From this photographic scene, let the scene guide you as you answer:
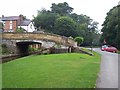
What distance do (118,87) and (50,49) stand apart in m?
28.8

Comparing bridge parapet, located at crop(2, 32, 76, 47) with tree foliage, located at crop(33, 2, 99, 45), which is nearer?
bridge parapet, located at crop(2, 32, 76, 47)

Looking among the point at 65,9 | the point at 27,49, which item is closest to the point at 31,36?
the point at 27,49

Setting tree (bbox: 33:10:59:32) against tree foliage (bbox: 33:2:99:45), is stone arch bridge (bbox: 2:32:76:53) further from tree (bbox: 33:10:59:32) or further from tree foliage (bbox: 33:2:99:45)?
tree (bbox: 33:10:59:32)

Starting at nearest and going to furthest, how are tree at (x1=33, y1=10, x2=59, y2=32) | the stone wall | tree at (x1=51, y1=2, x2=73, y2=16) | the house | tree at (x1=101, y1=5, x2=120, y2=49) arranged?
the stone wall < tree at (x1=101, y1=5, x2=120, y2=49) < the house < tree at (x1=33, y1=10, x2=59, y2=32) < tree at (x1=51, y1=2, x2=73, y2=16)

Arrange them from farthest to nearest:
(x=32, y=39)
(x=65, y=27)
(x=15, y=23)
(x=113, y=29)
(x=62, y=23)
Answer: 1. (x=15, y=23)
2. (x=65, y=27)
3. (x=62, y=23)
4. (x=113, y=29)
5. (x=32, y=39)

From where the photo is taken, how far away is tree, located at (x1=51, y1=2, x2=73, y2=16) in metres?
105

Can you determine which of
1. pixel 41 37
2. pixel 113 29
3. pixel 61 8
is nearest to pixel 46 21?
pixel 61 8

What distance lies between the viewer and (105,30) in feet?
239

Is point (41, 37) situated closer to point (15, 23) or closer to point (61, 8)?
point (15, 23)

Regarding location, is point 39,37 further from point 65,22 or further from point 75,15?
point 75,15

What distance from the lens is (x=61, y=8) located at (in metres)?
106

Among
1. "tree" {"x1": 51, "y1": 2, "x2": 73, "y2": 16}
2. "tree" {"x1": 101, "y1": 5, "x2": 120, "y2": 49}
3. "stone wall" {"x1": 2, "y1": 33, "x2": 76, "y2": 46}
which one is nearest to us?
"stone wall" {"x1": 2, "y1": 33, "x2": 76, "y2": 46}

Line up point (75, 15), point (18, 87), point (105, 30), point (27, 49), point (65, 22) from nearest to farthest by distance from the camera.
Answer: point (18, 87) < point (27, 49) < point (105, 30) < point (65, 22) < point (75, 15)

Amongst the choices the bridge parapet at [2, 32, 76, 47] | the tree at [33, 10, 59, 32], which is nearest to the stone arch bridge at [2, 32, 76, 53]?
the bridge parapet at [2, 32, 76, 47]
